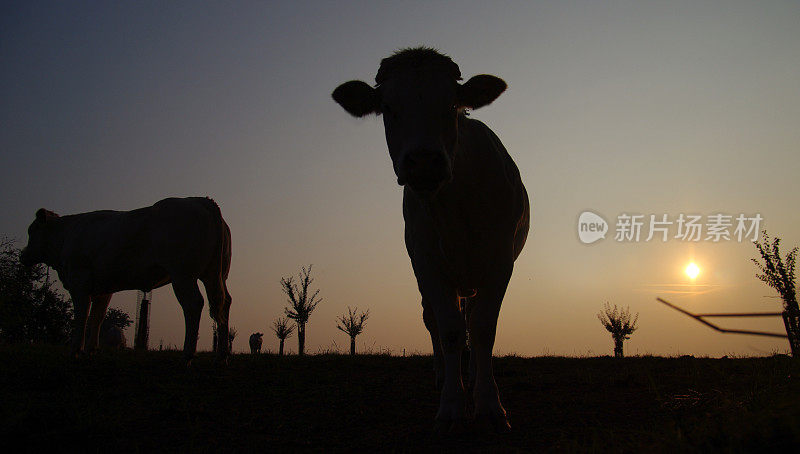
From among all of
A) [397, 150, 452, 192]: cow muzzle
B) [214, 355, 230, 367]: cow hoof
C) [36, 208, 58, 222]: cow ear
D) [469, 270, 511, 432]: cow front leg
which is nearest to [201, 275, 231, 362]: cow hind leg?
[214, 355, 230, 367]: cow hoof

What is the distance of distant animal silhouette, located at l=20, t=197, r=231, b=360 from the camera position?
29.9ft

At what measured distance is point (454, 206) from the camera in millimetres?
4723

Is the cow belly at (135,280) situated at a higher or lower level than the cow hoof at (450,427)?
higher

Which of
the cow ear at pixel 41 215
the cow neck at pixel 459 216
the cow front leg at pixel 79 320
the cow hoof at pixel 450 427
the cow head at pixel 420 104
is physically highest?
the cow ear at pixel 41 215

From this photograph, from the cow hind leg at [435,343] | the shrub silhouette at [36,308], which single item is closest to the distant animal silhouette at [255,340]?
the shrub silhouette at [36,308]

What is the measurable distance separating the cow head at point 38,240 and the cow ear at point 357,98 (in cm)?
1042

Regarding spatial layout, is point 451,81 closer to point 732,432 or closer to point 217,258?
point 732,432

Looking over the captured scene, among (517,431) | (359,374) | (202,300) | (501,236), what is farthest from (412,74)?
(202,300)

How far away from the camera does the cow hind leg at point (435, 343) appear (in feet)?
20.7

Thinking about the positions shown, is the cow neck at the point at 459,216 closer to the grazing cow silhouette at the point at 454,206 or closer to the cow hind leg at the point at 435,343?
the grazing cow silhouette at the point at 454,206

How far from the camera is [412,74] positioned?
14.8 ft

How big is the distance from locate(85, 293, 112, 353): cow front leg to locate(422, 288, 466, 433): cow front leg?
29.3ft

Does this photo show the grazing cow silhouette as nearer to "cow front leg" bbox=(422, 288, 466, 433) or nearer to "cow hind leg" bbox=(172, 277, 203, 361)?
"cow front leg" bbox=(422, 288, 466, 433)

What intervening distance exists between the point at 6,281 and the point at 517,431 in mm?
27445
